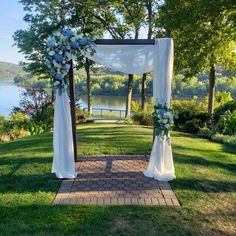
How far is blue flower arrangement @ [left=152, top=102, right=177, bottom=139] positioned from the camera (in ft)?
17.9

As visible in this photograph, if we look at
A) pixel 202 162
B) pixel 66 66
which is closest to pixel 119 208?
pixel 66 66

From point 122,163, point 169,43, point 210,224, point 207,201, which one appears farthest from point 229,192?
point 169,43

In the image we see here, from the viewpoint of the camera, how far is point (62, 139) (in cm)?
560

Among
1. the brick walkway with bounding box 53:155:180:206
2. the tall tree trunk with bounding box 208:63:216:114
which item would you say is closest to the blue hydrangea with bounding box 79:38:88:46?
the brick walkway with bounding box 53:155:180:206

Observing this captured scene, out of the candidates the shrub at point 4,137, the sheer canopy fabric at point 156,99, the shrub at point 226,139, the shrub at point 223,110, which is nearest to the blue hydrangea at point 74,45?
the sheer canopy fabric at point 156,99

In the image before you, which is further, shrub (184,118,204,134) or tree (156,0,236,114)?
shrub (184,118,204,134)

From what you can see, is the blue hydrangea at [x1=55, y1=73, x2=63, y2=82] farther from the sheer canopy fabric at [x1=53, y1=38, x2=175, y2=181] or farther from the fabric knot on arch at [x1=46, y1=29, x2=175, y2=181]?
the sheer canopy fabric at [x1=53, y1=38, x2=175, y2=181]

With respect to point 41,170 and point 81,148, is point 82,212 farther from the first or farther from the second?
point 81,148

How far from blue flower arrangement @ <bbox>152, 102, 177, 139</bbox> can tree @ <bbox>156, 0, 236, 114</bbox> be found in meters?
7.81

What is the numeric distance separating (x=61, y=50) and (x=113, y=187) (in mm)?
2382

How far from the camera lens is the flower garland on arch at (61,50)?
5301 millimetres

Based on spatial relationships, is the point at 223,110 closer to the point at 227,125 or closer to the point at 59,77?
the point at 227,125

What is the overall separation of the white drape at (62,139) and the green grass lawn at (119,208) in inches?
9.9

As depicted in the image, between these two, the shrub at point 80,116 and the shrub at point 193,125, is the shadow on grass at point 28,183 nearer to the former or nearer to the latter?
the shrub at point 193,125
